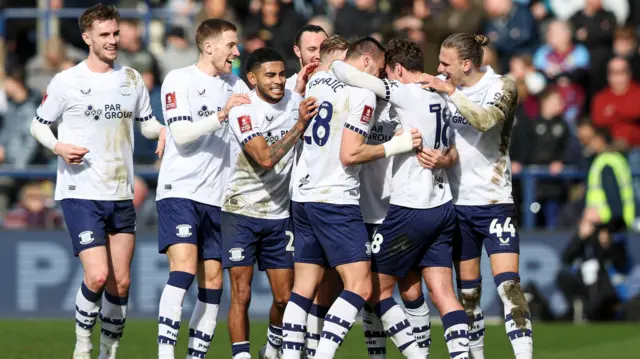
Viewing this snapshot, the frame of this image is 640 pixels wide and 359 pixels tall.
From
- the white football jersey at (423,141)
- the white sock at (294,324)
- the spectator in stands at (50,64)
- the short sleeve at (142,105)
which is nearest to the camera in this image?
the white football jersey at (423,141)

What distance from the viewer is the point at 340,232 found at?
9938mm

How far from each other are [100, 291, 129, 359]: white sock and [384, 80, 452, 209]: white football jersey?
8.50 ft

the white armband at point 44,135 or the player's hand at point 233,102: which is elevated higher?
the player's hand at point 233,102

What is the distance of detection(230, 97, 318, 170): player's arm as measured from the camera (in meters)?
9.99

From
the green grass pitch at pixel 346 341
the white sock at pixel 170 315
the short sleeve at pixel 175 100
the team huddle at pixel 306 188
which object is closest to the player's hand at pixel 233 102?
the team huddle at pixel 306 188

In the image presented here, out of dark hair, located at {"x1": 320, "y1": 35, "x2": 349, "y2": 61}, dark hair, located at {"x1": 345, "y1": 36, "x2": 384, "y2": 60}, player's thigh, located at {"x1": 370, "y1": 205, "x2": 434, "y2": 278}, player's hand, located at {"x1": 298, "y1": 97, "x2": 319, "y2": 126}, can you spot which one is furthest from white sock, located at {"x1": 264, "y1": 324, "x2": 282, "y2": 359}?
dark hair, located at {"x1": 345, "y1": 36, "x2": 384, "y2": 60}

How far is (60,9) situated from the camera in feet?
67.4

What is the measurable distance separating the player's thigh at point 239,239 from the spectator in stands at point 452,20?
881cm

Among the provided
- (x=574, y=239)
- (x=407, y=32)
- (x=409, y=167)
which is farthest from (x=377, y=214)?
(x=407, y=32)

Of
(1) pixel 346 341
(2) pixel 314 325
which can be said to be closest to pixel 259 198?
(2) pixel 314 325

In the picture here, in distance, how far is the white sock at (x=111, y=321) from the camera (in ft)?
35.7

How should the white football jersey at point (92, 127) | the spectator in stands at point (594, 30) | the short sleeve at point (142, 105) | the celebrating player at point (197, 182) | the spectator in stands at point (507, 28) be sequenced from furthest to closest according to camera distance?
the spectator in stands at point (507, 28), the spectator in stands at point (594, 30), the short sleeve at point (142, 105), the white football jersey at point (92, 127), the celebrating player at point (197, 182)

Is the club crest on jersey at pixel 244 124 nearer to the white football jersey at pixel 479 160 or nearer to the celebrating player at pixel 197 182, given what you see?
the celebrating player at pixel 197 182

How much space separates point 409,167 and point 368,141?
1.66ft
